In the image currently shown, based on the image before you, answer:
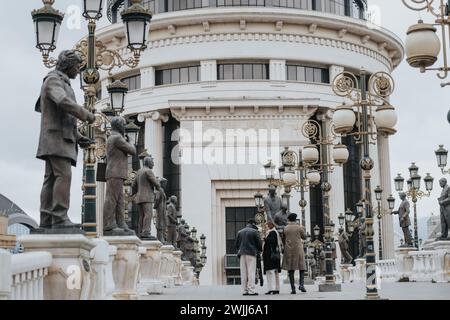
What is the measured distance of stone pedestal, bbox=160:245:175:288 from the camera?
2512 cm

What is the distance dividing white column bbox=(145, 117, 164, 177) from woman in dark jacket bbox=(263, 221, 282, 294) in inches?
1631

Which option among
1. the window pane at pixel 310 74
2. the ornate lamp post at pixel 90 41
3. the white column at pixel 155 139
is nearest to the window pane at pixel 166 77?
the white column at pixel 155 139

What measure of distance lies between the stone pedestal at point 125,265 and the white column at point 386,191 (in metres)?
50.7

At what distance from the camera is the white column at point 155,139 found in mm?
61344

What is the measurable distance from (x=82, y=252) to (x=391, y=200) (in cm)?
3572

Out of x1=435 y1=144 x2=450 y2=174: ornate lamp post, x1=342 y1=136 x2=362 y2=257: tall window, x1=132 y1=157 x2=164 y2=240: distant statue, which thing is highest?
x1=342 y1=136 x2=362 y2=257: tall window

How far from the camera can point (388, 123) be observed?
52.2ft

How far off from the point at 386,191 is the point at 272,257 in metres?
48.0

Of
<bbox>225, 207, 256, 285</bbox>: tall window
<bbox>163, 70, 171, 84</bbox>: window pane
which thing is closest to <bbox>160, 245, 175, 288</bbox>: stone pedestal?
<bbox>225, 207, 256, 285</bbox>: tall window

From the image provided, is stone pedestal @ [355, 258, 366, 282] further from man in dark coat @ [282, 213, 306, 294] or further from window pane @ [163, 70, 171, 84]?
window pane @ [163, 70, 171, 84]

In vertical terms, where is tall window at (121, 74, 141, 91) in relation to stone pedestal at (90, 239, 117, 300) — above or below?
above
